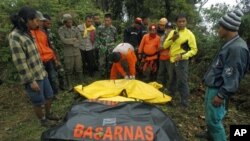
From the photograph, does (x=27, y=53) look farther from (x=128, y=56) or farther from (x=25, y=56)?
(x=128, y=56)

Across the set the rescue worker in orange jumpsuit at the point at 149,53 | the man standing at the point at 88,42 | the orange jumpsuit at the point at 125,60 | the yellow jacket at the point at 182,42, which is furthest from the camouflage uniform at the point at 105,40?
the yellow jacket at the point at 182,42

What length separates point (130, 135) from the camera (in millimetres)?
3902

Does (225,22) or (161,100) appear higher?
(225,22)

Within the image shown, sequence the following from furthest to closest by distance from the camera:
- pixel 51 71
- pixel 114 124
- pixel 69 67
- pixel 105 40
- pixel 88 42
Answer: pixel 105 40
pixel 88 42
pixel 69 67
pixel 51 71
pixel 114 124

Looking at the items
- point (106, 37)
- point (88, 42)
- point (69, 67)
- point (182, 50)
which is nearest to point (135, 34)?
point (106, 37)

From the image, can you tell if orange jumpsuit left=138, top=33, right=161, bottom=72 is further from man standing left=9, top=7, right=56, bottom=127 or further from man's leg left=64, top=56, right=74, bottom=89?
man standing left=9, top=7, right=56, bottom=127

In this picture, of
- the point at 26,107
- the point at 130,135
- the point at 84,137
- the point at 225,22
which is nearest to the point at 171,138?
the point at 130,135

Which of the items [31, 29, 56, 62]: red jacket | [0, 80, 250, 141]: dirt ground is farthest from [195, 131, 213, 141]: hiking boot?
[31, 29, 56, 62]: red jacket

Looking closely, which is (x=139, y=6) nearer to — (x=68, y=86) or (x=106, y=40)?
(x=106, y=40)

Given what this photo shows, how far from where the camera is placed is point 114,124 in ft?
13.4

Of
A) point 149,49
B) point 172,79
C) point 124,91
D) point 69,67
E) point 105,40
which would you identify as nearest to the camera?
point 124,91

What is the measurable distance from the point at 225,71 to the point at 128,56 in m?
2.76

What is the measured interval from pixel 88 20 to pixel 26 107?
2.46 metres

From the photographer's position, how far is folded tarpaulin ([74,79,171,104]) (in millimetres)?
5617
